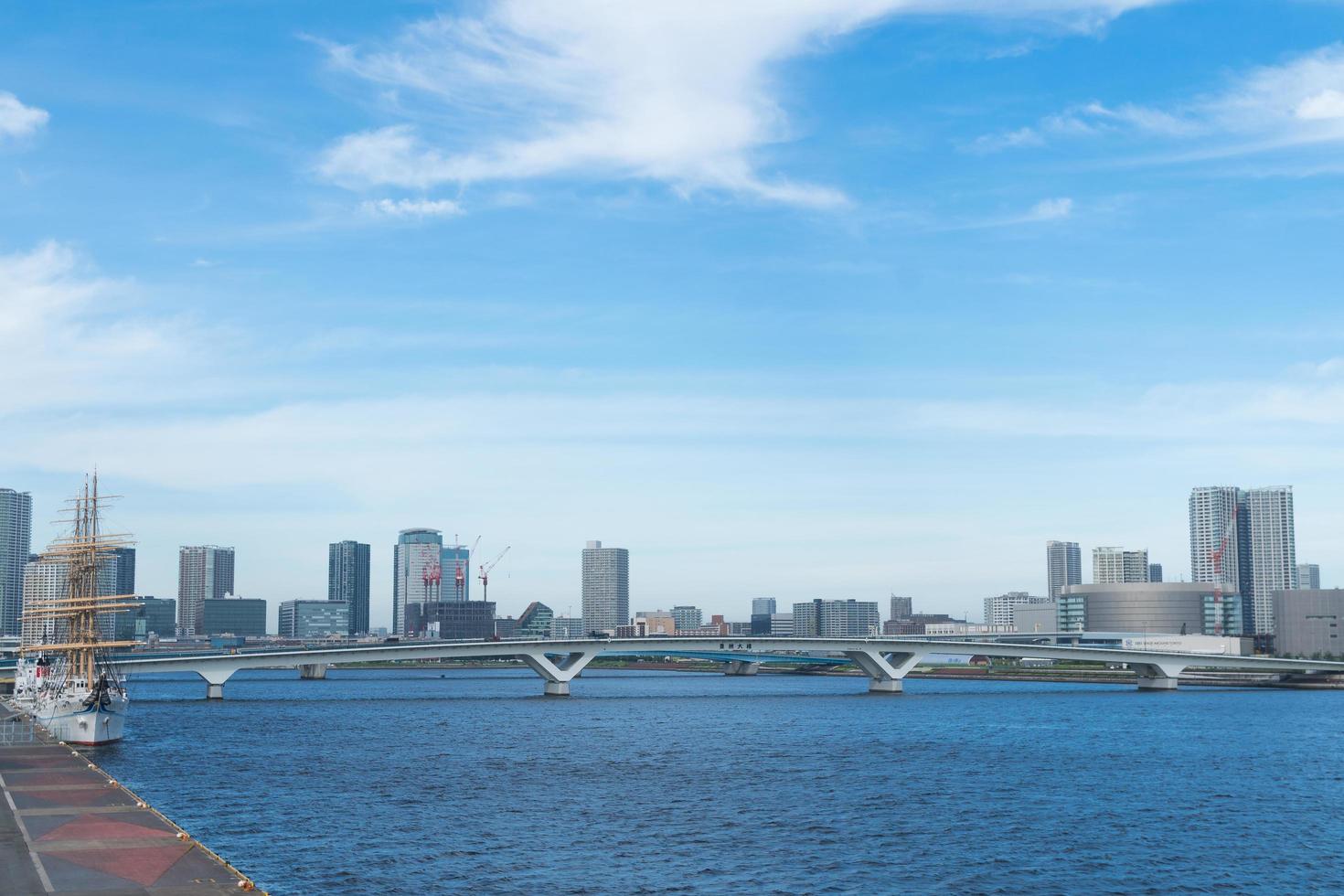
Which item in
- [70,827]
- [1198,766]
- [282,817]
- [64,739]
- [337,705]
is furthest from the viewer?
[337,705]

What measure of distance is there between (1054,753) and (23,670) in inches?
5066

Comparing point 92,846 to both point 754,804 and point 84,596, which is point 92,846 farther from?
point 84,596

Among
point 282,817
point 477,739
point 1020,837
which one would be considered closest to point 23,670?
point 477,739

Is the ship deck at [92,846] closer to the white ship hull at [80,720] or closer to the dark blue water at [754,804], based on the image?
the dark blue water at [754,804]

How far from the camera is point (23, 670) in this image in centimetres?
16912

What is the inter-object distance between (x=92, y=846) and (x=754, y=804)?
4357 cm

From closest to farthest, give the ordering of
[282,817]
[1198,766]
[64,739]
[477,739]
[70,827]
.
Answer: [70,827] → [282,817] → [1198,766] → [64,739] → [477,739]

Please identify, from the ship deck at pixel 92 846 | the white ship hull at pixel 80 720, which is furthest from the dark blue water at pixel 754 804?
the ship deck at pixel 92 846

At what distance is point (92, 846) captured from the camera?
2218 inches

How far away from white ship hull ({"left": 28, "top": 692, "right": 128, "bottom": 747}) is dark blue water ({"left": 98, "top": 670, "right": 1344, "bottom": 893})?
2.92m

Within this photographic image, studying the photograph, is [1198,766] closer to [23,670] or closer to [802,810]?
[802,810]

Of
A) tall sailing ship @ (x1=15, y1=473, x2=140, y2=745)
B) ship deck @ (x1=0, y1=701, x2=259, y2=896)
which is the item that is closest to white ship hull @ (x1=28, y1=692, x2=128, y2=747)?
tall sailing ship @ (x1=15, y1=473, x2=140, y2=745)

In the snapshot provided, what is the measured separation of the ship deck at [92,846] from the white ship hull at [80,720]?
138 ft

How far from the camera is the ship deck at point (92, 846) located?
48750mm
